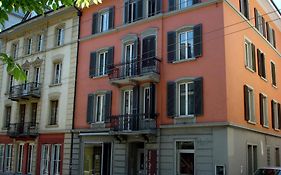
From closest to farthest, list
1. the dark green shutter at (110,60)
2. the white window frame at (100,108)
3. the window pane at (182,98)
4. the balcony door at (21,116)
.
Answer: the window pane at (182,98)
the dark green shutter at (110,60)
the white window frame at (100,108)
the balcony door at (21,116)

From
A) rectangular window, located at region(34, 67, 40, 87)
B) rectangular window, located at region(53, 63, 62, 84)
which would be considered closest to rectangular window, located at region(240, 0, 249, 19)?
rectangular window, located at region(53, 63, 62, 84)

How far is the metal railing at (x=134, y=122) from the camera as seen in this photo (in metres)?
20.7

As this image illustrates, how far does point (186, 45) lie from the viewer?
20.6 metres

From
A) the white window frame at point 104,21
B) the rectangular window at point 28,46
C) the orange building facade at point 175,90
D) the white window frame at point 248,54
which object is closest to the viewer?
the orange building facade at point 175,90

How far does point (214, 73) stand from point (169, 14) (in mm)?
5021

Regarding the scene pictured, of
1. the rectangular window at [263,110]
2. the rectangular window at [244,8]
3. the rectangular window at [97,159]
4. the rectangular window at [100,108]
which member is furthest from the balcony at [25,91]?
the rectangular window at [263,110]

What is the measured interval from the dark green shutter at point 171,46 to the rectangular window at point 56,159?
11.4 m

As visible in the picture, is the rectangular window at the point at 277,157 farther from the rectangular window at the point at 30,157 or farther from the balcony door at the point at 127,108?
the rectangular window at the point at 30,157

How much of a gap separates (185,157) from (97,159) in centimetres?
748

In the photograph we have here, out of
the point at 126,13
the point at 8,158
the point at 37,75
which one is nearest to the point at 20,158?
the point at 8,158

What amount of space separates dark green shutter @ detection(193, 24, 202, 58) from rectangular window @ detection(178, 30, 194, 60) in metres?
0.32

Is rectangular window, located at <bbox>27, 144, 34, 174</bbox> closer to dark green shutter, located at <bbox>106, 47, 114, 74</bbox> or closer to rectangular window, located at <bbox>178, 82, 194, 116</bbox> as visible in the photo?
dark green shutter, located at <bbox>106, 47, 114, 74</bbox>

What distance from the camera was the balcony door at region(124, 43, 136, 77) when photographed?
878 inches

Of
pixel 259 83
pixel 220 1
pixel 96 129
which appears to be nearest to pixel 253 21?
pixel 259 83
